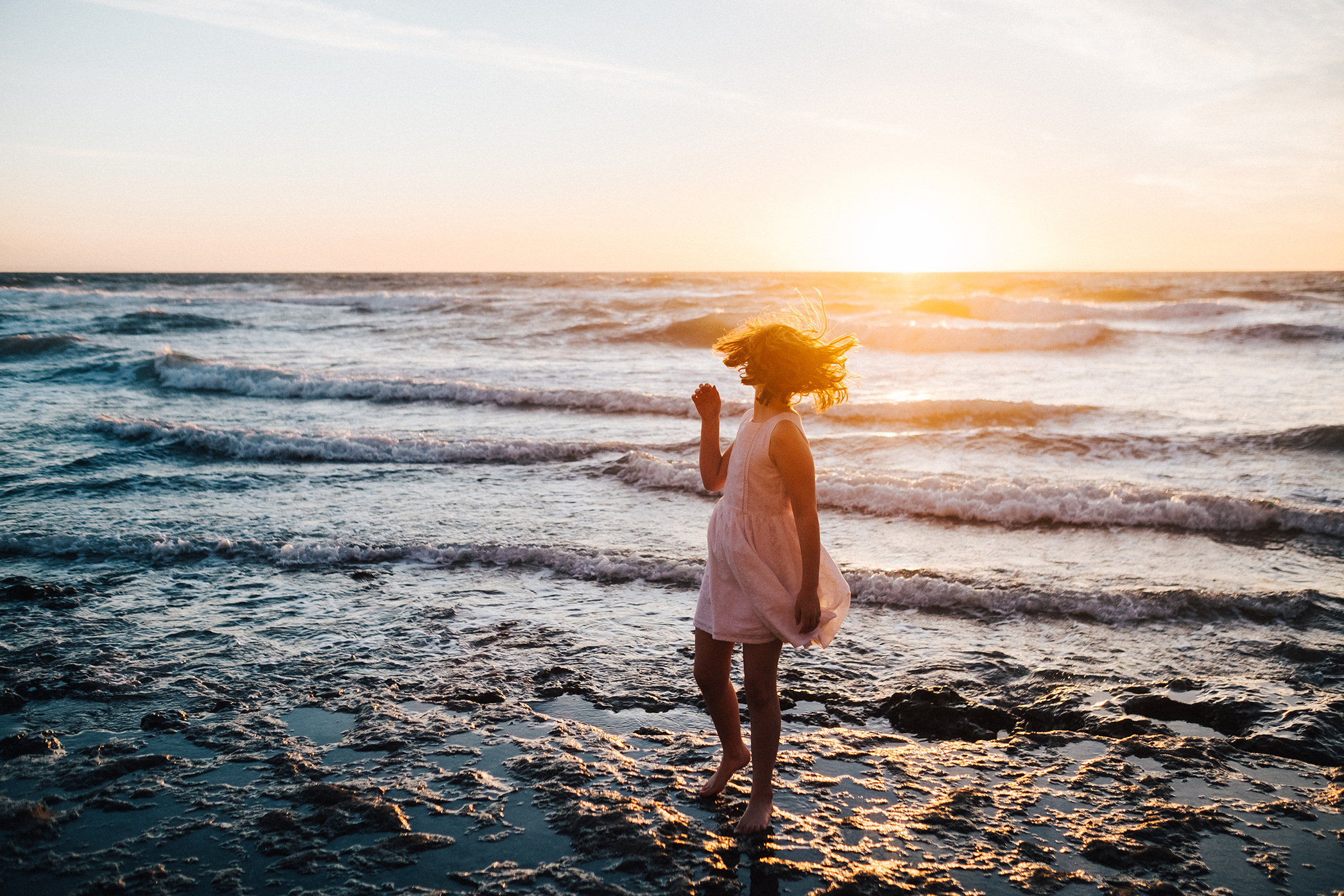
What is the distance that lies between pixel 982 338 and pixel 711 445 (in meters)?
23.8

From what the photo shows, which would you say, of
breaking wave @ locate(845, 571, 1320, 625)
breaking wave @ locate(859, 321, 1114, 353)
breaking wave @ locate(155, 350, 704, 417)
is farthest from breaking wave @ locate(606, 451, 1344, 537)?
breaking wave @ locate(859, 321, 1114, 353)

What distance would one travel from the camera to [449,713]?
12.4ft

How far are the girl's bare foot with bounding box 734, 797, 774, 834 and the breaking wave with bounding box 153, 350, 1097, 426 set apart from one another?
33.4 feet

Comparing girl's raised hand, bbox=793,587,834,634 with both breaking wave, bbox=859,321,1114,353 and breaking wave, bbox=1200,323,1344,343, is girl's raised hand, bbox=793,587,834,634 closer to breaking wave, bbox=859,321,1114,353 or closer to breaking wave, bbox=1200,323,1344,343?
breaking wave, bbox=859,321,1114,353

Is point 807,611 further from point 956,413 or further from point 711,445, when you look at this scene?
point 956,413

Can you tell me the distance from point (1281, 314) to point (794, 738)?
3419cm

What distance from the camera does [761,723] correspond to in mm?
2900

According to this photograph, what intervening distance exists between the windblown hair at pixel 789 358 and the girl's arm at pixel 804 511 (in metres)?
0.17

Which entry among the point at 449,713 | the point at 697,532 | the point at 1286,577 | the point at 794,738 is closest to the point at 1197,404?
the point at 1286,577

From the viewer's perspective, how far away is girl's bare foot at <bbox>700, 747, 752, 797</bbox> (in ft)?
10.1

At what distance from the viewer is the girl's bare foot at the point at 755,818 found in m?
2.86

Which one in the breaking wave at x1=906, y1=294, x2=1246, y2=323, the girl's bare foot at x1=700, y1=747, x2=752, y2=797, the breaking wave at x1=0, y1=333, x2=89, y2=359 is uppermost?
the breaking wave at x1=906, y1=294, x2=1246, y2=323

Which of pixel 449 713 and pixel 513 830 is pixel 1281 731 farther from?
pixel 449 713

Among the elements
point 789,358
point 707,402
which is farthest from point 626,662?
point 789,358
